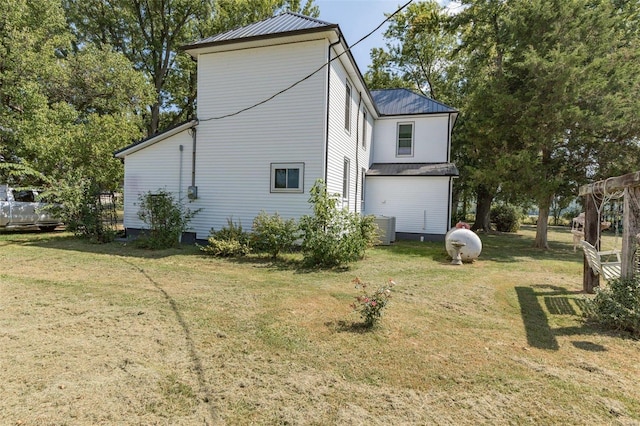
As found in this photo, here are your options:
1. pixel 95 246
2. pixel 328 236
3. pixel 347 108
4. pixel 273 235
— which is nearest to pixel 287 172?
pixel 273 235

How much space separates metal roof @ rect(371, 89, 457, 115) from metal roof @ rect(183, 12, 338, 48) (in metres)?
7.05

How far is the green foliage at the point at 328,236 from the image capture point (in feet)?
26.1

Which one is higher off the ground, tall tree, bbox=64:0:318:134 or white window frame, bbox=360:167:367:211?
tall tree, bbox=64:0:318:134

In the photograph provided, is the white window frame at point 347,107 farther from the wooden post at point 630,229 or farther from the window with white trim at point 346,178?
the wooden post at point 630,229

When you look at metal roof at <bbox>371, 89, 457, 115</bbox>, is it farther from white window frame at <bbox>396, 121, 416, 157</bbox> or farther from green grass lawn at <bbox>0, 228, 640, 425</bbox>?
green grass lawn at <bbox>0, 228, 640, 425</bbox>

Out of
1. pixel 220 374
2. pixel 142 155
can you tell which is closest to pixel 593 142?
pixel 220 374

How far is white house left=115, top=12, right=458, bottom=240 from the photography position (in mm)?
9664

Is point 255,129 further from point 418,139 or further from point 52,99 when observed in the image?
point 52,99

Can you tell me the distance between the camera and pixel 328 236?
8.11m

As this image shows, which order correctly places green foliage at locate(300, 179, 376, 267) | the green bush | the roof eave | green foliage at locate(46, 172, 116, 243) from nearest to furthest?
green foliage at locate(300, 179, 376, 267), the roof eave, green foliage at locate(46, 172, 116, 243), the green bush

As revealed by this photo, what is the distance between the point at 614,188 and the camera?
16.6 ft

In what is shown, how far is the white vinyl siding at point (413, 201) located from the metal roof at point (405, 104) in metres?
3.58

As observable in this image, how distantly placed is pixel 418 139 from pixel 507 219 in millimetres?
10226

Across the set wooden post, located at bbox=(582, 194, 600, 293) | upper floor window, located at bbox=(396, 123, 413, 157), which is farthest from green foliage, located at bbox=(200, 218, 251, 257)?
upper floor window, located at bbox=(396, 123, 413, 157)
